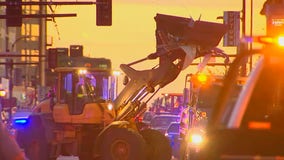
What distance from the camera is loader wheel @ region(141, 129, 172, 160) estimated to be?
27377mm

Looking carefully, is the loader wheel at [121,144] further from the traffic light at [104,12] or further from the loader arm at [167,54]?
the traffic light at [104,12]

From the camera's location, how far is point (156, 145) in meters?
27.6

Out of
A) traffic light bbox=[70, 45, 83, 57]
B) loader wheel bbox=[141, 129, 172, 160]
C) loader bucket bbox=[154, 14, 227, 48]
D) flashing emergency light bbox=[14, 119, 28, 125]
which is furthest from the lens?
traffic light bbox=[70, 45, 83, 57]

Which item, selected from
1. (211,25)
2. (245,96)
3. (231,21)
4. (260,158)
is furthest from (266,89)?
(231,21)

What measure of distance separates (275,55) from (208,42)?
63.3 ft

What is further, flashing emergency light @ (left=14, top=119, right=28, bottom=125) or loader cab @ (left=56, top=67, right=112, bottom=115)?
flashing emergency light @ (left=14, top=119, right=28, bottom=125)

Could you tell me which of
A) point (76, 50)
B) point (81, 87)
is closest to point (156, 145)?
point (81, 87)

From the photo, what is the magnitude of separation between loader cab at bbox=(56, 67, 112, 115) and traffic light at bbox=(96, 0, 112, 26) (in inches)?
423

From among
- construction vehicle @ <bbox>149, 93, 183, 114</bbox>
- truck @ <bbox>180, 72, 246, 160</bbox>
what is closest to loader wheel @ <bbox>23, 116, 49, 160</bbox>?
truck @ <bbox>180, 72, 246, 160</bbox>

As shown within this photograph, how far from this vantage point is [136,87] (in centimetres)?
2848

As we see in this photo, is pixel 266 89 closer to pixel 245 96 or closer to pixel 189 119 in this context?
pixel 245 96

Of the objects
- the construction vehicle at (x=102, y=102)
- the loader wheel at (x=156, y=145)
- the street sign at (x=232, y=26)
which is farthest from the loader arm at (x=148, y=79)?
the street sign at (x=232, y=26)

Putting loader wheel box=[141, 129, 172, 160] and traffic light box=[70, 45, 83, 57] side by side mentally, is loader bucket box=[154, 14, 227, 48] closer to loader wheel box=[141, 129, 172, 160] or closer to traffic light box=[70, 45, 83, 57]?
loader wheel box=[141, 129, 172, 160]

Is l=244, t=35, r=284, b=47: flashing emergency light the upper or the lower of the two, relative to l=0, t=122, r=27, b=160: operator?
upper
